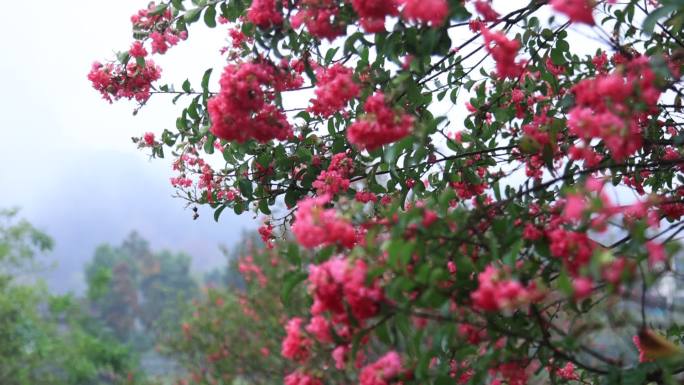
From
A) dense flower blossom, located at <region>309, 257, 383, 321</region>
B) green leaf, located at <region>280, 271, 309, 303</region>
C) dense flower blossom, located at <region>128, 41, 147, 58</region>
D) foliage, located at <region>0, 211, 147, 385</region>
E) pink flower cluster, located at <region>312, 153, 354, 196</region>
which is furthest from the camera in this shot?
foliage, located at <region>0, 211, 147, 385</region>

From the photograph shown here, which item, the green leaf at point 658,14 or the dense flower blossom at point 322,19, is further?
the dense flower blossom at point 322,19

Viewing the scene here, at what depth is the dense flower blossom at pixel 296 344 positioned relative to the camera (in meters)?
1.63

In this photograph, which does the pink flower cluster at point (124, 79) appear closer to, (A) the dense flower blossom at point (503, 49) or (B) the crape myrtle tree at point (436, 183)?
(B) the crape myrtle tree at point (436, 183)

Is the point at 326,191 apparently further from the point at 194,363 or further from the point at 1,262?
the point at 1,262

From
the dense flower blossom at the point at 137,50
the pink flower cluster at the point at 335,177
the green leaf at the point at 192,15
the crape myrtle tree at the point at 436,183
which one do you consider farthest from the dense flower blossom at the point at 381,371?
the dense flower blossom at the point at 137,50

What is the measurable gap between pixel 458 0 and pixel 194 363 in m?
9.49

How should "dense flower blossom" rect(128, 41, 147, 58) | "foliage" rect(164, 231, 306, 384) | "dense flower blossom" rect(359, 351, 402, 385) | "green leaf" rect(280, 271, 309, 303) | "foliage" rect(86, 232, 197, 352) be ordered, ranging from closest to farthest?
1. "dense flower blossom" rect(359, 351, 402, 385)
2. "green leaf" rect(280, 271, 309, 303)
3. "dense flower blossom" rect(128, 41, 147, 58)
4. "foliage" rect(164, 231, 306, 384)
5. "foliage" rect(86, 232, 197, 352)

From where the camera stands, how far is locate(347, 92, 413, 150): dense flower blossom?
5.72 feet

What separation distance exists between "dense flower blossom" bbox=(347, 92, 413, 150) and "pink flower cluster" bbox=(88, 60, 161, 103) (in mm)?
1383

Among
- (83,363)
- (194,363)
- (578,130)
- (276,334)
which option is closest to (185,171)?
(578,130)

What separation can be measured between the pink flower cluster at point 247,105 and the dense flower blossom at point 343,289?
0.54 meters

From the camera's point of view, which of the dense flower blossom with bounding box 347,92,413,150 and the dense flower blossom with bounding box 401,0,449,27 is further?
the dense flower blossom with bounding box 347,92,413,150

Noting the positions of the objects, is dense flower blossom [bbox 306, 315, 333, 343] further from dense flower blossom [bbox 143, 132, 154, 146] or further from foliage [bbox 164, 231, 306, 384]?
foliage [bbox 164, 231, 306, 384]

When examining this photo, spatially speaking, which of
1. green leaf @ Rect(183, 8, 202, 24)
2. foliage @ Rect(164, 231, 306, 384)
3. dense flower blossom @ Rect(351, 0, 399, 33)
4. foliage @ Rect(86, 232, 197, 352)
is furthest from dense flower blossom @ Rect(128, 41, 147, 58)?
foliage @ Rect(86, 232, 197, 352)
